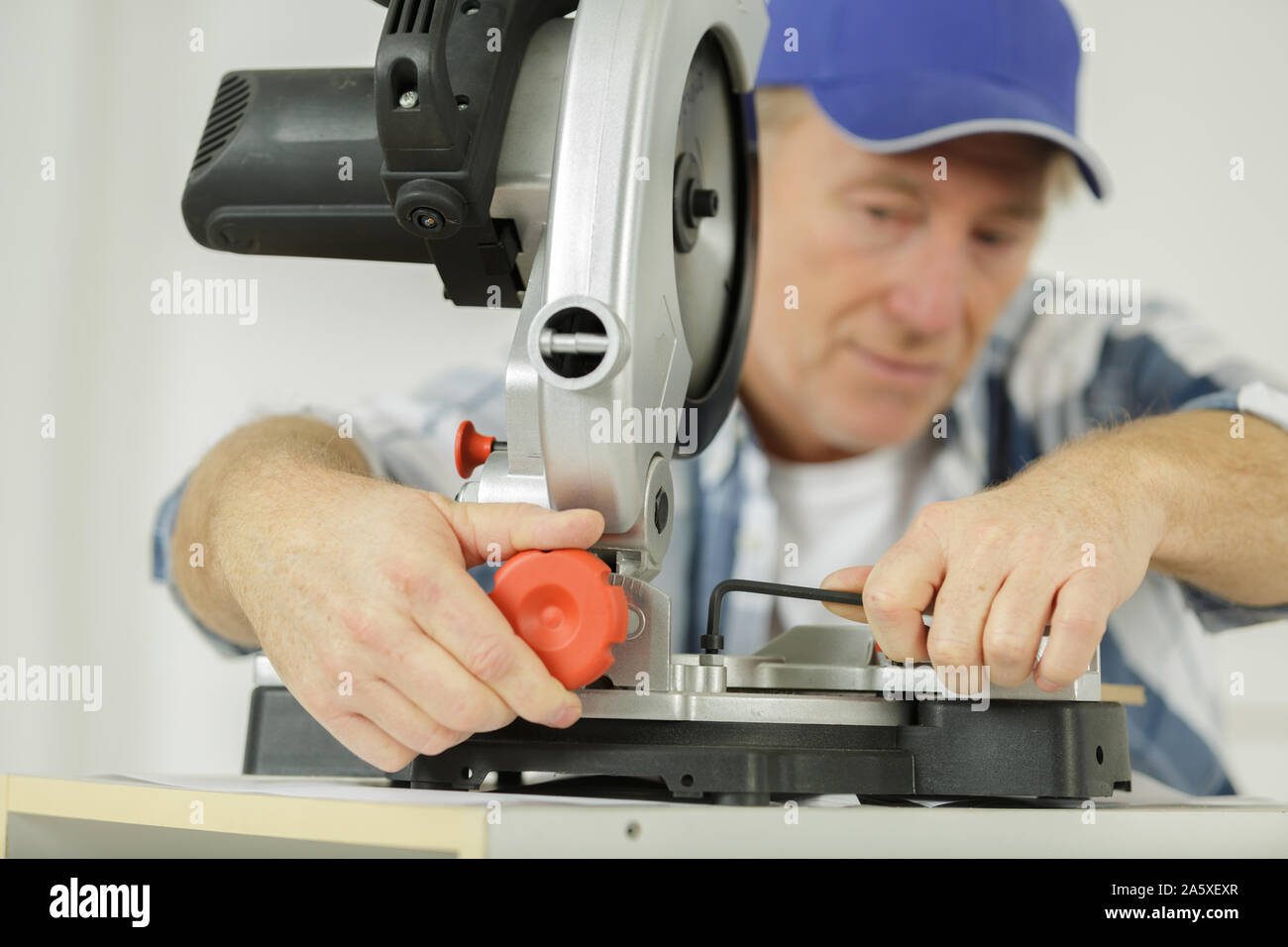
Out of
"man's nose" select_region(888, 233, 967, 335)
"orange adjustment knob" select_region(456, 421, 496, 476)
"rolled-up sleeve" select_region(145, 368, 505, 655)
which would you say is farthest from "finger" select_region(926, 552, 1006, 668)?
"man's nose" select_region(888, 233, 967, 335)

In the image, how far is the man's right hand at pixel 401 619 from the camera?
1.85ft

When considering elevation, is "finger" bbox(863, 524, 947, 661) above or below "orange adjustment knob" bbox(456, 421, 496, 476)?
below

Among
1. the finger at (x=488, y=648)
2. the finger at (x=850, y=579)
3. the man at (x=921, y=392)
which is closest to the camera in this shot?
the finger at (x=488, y=648)

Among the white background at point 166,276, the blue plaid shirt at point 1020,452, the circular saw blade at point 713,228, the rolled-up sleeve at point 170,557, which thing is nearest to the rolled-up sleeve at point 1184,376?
the blue plaid shirt at point 1020,452

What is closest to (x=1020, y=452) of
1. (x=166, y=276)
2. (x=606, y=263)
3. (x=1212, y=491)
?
(x=1212, y=491)

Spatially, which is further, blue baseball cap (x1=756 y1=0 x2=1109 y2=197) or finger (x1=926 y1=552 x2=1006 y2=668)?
blue baseball cap (x1=756 y1=0 x2=1109 y2=197)

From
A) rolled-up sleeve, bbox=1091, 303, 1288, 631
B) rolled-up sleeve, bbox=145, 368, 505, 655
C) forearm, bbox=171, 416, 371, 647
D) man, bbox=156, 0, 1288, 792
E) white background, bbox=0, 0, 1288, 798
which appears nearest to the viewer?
forearm, bbox=171, 416, 371, 647

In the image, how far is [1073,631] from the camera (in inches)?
23.0

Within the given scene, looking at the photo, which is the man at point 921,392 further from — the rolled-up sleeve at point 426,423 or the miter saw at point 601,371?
the miter saw at point 601,371

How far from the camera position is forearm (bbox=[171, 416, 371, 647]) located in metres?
0.78

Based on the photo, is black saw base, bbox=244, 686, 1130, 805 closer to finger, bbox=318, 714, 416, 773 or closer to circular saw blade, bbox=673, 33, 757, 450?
finger, bbox=318, 714, 416, 773

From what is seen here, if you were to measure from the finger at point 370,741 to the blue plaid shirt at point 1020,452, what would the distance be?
73 centimetres
